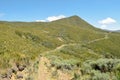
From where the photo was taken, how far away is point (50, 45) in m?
99.7

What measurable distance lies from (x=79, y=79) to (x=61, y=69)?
681 cm

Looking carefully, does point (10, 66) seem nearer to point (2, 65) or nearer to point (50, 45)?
point (2, 65)

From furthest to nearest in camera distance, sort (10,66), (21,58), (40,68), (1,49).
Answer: (1,49) → (21,58) → (10,66) → (40,68)

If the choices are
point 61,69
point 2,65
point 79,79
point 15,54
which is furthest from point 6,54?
point 79,79

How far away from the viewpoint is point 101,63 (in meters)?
34.9

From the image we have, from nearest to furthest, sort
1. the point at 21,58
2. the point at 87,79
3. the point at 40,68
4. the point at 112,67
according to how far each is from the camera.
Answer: the point at 87,79 < the point at 112,67 < the point at 40,68 < the point at 21,58

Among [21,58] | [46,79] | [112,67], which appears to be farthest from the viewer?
[21,58]

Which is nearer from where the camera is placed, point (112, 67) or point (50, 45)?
point (112, 67)

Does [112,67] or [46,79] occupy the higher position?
[112,67]

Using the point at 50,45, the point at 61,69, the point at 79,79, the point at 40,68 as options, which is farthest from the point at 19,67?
the point at 50,45

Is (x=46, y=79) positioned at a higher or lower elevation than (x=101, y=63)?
lower

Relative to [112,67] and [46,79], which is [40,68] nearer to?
[46,79]

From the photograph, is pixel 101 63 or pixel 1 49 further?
pixel 1 49

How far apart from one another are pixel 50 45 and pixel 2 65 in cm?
5317
